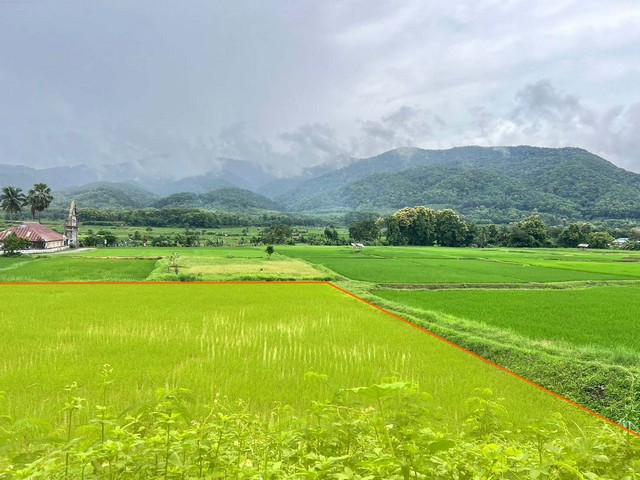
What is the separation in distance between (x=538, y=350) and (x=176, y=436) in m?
8.99

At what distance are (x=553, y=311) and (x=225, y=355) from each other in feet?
39.2

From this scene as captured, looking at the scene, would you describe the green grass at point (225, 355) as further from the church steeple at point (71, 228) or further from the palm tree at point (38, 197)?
the palm tree at point (38, 197)

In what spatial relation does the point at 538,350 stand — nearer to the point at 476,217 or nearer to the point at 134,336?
the point at 134,336

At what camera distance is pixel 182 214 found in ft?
300

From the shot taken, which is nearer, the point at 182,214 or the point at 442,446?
the point at 442,446

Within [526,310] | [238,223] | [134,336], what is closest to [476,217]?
[238,223]

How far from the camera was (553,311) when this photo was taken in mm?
13930

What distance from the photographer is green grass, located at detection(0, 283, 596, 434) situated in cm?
614

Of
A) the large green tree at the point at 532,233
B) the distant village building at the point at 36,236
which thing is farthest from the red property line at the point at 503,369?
the large green tree at the point at 532,233

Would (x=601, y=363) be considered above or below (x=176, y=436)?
below

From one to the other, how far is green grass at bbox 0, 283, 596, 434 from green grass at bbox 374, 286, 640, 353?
304 cm

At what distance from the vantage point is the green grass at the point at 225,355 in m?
6.14

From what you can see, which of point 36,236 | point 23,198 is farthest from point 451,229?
point 23,198

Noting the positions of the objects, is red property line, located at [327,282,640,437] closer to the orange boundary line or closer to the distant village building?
the orange boundary line
